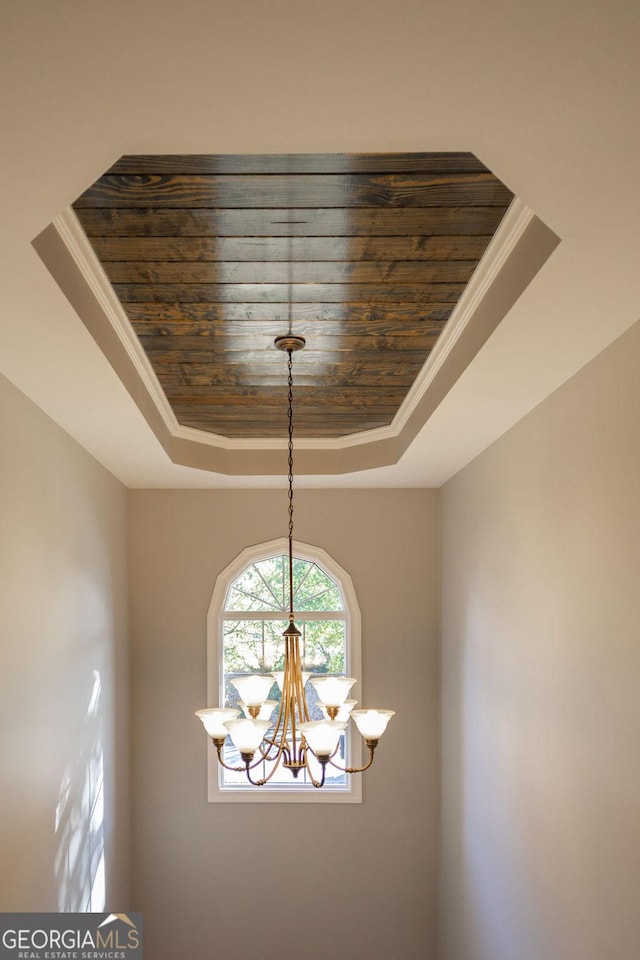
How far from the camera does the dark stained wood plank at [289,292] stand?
2516 mm

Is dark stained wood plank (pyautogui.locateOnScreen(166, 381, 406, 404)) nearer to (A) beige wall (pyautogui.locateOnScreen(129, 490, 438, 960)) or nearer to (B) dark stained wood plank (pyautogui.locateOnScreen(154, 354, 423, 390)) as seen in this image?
(B) dark stained wood plank (pyautogui.locateOnScreen(154, 354, 423, 390))

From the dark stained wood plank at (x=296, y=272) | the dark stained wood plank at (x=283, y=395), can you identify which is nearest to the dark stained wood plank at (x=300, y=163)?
the dark stained wood plank at (x=296, y=272)

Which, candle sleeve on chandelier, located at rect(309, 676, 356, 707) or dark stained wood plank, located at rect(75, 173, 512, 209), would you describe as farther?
candle sleeve on chandelier, located at rect(309, 676, 356, 707)

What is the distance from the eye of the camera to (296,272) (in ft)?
8.02

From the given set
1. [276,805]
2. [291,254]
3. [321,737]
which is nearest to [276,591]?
[276,805]

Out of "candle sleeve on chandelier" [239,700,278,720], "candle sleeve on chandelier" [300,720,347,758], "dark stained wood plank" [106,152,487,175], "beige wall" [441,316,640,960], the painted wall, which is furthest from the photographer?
"candle sleeve on chandelier" [239,700,278,720]

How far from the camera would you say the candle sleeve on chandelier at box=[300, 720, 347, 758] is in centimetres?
282

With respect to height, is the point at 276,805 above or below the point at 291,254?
below

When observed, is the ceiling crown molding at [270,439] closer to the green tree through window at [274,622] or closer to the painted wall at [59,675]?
the painted wall at [59,675]

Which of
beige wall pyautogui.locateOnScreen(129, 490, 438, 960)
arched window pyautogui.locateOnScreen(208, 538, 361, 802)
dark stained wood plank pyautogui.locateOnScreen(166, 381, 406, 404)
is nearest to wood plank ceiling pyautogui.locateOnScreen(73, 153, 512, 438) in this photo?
dark stained wood plank pyautogui.locateOnScreen(166, 381, 406, 404)

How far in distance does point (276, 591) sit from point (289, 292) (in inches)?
121

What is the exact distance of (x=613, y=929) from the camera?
7.83 feet

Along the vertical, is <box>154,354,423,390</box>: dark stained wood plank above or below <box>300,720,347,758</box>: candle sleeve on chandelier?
above

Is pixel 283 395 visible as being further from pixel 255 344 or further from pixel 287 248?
pixel 287 248
